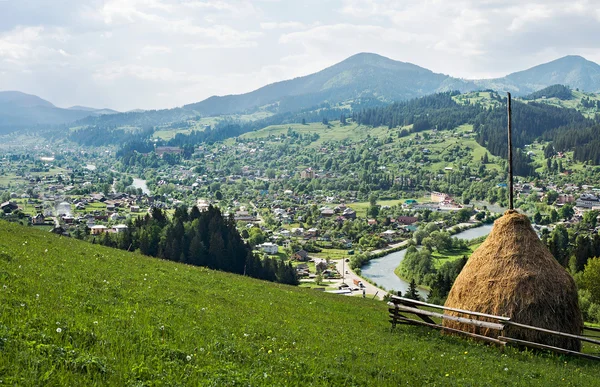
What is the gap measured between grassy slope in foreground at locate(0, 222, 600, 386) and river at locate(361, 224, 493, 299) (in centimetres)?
7633

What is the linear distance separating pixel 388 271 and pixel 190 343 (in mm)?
108726

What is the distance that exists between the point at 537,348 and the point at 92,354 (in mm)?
15531

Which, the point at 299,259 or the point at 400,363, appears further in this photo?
the point at 299,259

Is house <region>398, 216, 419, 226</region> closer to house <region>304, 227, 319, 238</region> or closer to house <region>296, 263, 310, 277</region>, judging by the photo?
house <region>304, 227, 319, 238</region>

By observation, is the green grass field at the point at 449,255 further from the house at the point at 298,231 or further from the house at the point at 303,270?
the house at the point at 298,231

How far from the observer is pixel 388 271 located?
4628 inches

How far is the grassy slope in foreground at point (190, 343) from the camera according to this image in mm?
9773

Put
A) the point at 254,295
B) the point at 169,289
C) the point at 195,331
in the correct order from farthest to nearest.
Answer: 1. the point at 254,295
2. the point at 169,289
3. the point at 195,331

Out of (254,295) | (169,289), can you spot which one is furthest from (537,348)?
(169,289)

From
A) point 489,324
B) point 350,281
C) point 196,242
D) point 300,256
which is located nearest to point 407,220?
point 300,256

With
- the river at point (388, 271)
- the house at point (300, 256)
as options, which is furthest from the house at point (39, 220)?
the river at point (388, 271)

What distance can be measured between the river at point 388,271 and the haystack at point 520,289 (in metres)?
71.6

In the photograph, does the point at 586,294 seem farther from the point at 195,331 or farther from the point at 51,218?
the point at 51,218

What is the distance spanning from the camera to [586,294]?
57.2 m
